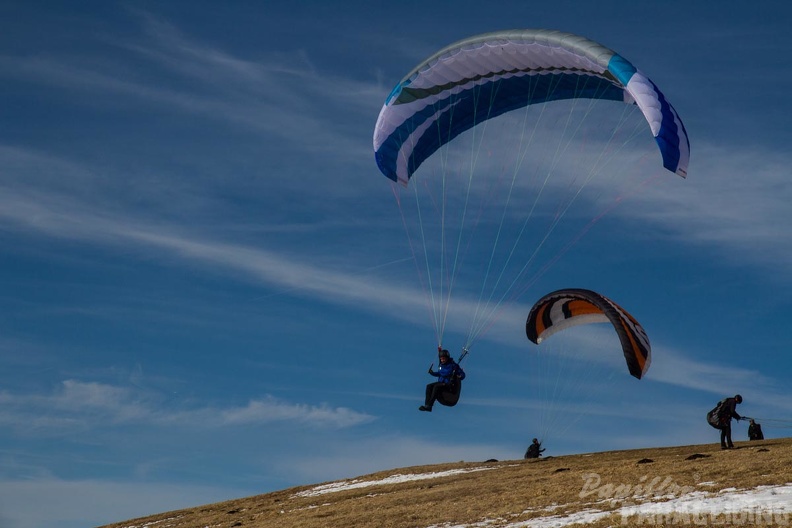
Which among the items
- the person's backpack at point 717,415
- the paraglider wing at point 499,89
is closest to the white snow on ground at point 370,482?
the person's backpack at point 717,415

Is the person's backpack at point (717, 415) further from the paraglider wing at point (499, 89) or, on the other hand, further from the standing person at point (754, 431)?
the paraglider wing at point (499, 89)

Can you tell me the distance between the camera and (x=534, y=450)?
102 ft

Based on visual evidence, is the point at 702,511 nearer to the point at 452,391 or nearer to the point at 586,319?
the point at 452,391

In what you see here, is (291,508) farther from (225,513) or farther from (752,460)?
(752,460)

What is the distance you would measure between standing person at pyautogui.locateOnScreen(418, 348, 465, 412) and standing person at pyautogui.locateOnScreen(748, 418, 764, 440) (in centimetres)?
1074

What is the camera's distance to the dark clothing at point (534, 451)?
102 ft

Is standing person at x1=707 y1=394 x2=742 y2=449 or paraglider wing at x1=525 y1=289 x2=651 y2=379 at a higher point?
paraglider wing at x1=525 y1=289 x2=651 y2=379

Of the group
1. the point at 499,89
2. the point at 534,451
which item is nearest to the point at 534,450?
the point at 534,451

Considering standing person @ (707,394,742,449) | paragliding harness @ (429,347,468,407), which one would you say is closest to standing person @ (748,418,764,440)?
standing person @ (707,394,742,449)

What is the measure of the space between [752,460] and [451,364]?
322 inches

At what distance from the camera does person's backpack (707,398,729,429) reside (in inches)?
982

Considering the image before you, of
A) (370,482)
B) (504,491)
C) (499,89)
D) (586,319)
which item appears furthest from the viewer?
(370,482)

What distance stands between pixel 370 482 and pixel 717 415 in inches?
457

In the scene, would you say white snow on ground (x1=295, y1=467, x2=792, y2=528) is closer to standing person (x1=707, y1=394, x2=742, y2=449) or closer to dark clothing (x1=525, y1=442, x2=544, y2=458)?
standing person (x1=707, y1=394, x2=742, y2=449)
